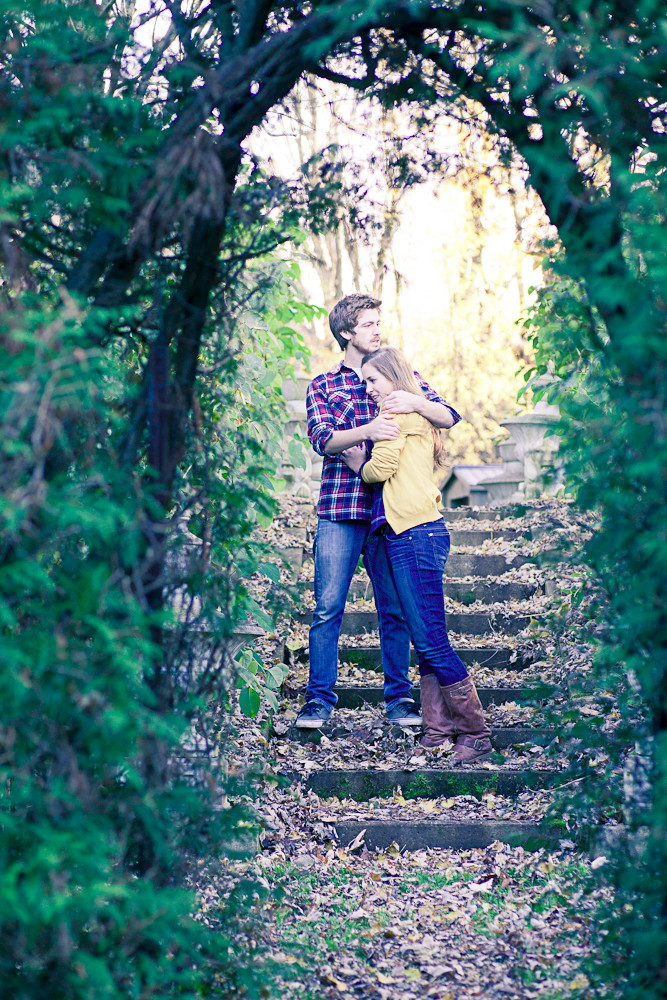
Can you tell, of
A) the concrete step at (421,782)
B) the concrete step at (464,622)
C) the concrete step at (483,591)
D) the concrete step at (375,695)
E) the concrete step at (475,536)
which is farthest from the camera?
the concrete step at (475,536)

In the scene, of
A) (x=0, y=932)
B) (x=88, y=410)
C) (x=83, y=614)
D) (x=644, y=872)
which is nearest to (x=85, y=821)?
(x=0, y=932)

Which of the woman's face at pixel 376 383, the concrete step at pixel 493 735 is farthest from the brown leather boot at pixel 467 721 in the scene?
the woman's face at pixel 376 383

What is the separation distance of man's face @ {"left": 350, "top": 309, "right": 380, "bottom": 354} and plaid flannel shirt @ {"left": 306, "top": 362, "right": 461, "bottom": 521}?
0.15 m

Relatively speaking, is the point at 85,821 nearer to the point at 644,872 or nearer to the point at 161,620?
the point at 161,620

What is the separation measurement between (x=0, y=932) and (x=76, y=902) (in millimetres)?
198

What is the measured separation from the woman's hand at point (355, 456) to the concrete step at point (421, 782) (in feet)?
4.49

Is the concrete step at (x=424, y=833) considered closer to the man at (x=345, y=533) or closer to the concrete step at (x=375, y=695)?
the man at (x=345, y=533)

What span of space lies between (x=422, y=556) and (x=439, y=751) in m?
0.89

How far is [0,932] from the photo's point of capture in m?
1.74

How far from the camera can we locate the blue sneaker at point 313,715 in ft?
13.3

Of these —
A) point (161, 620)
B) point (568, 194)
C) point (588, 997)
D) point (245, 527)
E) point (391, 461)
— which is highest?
point (568, 194)

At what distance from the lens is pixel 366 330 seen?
13.7 ft

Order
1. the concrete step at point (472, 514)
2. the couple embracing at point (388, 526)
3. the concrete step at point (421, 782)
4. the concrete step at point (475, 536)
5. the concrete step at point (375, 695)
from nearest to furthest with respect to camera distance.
Answer: the concrete step at point (421, 782), the couple embracing at point (388, 526), the concrete step at point (375, 695), the concrete step at point (475, 536), the concrete step at point (472, 514)

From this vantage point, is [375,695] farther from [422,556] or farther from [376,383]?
[376,383]
